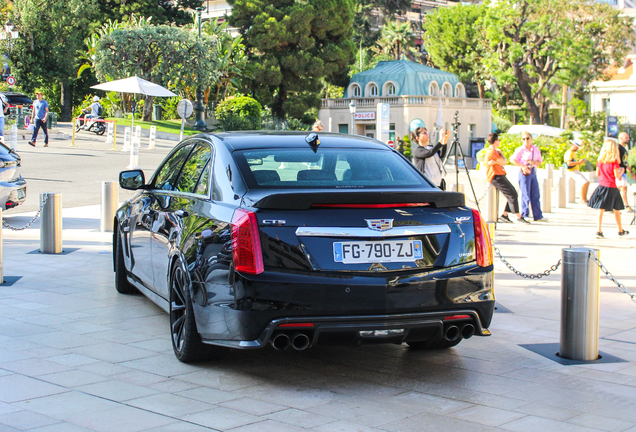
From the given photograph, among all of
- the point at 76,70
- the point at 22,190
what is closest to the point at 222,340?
the point at 22,190

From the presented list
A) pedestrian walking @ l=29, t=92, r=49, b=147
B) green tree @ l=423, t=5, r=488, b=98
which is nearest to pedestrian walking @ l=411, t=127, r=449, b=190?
pedestrian walking @ l=29, t=92, r=49, b=147

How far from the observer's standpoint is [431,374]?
5.11m

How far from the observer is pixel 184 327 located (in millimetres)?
5137

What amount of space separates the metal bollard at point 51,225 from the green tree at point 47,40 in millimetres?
42569

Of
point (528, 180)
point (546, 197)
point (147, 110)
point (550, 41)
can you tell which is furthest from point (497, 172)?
point (550, 41)

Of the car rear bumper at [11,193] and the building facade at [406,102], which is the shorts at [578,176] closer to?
the car rear bumper at [11,193]

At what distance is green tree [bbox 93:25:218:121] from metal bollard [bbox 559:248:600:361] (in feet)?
128

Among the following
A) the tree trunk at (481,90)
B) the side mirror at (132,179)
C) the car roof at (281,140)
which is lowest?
the side mirror at (132,179)

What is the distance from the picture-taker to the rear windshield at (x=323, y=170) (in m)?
5.05

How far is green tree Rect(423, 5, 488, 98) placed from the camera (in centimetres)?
7421

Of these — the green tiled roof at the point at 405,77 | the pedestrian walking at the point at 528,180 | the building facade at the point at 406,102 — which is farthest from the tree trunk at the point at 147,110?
the green tiled roof at the point at 405,77

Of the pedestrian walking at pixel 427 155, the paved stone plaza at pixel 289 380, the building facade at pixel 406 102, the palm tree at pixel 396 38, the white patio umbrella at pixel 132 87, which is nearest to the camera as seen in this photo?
the paved stone plaza at pixel 289 380

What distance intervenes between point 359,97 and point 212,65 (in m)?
29.7

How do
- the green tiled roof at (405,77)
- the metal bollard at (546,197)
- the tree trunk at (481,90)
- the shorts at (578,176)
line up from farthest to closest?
the tree trunk at (481,90), the green tiled roof at (405,77), the shorts at (578,176), the metal bollard at (546,197)
